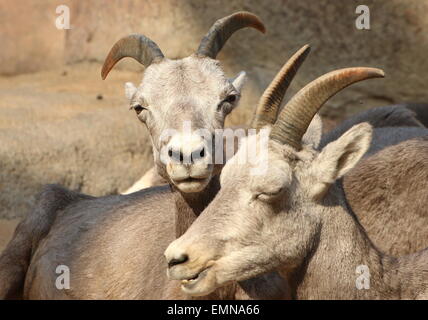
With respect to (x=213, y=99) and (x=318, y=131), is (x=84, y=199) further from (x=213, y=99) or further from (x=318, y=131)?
(x=318, y=131)

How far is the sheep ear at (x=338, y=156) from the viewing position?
17.1 ft

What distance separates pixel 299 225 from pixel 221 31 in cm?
236

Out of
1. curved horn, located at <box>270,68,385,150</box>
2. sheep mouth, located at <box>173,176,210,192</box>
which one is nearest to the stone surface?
sheep mouth, located at <box>173,176,210,192</box>

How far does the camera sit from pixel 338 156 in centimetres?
523

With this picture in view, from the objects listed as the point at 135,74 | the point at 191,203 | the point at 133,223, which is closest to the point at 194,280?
the point at 191,203

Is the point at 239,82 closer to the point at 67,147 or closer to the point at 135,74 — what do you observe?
the point at 67,147

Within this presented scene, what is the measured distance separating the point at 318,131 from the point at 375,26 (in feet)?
20.6

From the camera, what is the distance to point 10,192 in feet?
33.8

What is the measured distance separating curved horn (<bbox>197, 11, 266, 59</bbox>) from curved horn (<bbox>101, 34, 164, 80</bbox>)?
33cm

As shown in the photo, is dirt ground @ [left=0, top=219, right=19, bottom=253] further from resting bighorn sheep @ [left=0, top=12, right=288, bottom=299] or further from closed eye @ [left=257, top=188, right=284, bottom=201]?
closed eye @ [left=257, top=188, right=284, bottom=201]

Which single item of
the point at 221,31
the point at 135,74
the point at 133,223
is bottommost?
the point at 133,223

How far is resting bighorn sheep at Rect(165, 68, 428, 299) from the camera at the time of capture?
509 centimetres

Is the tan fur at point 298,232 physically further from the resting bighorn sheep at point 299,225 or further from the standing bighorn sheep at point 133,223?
the standing bighorn sheep at point 133,223

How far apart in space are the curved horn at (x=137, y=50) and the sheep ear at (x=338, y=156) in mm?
2055
